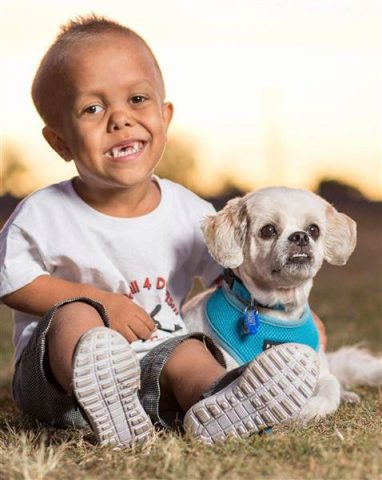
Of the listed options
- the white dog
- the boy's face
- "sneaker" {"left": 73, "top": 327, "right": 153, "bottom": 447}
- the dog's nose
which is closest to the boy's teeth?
the boy's face

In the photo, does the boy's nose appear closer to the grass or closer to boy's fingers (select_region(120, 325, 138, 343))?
boy's fingers (select_region(120, 325, 138, 343))

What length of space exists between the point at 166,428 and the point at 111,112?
3.86ft

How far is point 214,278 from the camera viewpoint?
3666mm

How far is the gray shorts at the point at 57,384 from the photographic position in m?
2.94

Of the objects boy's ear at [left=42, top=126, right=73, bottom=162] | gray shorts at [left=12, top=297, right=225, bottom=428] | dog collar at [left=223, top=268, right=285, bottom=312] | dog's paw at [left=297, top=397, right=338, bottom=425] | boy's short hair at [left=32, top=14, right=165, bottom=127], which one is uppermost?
boy's short hair at [left=32, top=14, right=165, bottom=127]

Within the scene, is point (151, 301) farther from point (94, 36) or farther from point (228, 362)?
point (94, 36)

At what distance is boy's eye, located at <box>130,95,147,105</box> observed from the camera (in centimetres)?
339

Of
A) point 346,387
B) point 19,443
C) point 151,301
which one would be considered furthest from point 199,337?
point 346,387

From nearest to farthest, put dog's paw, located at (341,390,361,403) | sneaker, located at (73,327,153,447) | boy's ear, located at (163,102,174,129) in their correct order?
sneaker, located at (73,327,153,447) → dog's paw, located at (341,390,361,403) → boy's ear, located at (163,102,174,129)

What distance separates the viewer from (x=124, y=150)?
3371 mm

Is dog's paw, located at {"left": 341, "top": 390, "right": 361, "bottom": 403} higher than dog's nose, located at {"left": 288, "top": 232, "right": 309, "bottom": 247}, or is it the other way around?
dog's nose, located at {"left": 288, "top": 232, "right": 309, "bottom": 247}

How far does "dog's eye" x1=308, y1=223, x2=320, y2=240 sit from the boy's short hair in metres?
0.83

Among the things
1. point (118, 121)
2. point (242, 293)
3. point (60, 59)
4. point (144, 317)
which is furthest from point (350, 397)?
point (60, 59)

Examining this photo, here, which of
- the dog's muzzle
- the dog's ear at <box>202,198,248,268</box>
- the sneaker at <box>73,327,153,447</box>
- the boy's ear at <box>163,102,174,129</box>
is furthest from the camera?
the boy's ear at <box>163,102,174,129</box>
